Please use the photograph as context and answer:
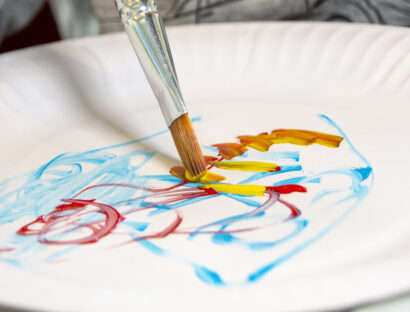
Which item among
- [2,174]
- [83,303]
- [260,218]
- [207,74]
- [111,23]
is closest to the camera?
[83,303]

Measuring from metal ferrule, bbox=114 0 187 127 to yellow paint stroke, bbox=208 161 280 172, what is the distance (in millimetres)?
69

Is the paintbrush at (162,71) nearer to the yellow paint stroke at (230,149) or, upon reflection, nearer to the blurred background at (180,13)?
the yellow paint stroke at (230,149)

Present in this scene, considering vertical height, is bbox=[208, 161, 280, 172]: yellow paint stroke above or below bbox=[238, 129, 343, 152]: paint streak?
below

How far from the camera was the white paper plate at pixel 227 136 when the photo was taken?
32 centimetres

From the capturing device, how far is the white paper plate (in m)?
0.32

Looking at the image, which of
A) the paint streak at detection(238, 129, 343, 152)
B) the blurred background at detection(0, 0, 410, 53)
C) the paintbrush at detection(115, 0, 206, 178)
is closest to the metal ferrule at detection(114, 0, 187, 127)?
the paintbrush at detection(115, 0, 206, 178)

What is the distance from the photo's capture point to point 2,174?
527mm

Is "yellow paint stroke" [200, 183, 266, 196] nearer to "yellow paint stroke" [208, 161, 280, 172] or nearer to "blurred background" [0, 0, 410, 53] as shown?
"yellow paint stroke" [208, 161, 280, 172]

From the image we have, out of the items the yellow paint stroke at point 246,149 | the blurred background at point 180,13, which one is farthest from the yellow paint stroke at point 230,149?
the blurred background at point 180,13

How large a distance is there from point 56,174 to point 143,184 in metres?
0.10

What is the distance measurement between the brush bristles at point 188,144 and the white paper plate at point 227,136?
43 mm

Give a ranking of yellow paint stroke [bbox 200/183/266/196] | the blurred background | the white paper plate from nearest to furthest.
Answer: the white paper plate → yellow paint stroke [bbox 200/183/266/196] → the blurred background

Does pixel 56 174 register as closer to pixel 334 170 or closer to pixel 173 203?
pixel 173 203

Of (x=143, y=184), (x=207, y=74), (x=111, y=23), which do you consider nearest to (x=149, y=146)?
(x=143, y=184)
